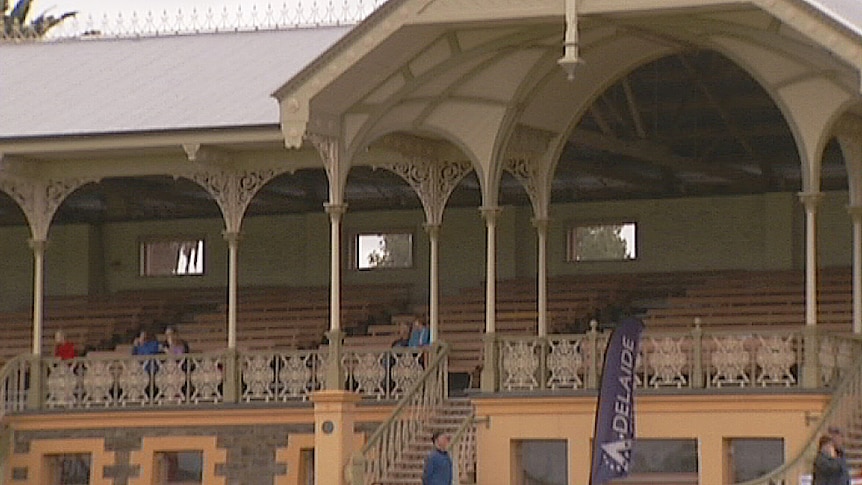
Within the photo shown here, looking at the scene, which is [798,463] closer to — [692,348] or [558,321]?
[692,348]

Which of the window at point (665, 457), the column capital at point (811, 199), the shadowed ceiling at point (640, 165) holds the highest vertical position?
the shadowed ceiling at point (640, 165)

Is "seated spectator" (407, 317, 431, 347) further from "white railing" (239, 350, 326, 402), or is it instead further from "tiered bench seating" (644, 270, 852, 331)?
"tiered bench seating" (644, 270, 852, 331)

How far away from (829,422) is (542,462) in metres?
4.36

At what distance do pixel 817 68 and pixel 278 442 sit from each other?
9320 millimetres

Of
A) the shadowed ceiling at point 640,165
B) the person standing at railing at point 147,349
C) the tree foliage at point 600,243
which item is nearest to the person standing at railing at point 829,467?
the shadowed ceiling at point 640,165

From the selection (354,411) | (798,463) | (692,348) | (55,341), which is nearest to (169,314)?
(55,341)

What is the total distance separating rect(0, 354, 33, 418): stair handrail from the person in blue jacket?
10319 mm

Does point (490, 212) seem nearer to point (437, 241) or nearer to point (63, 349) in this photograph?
point (437, 241)

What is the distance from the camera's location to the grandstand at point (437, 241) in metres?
34.5

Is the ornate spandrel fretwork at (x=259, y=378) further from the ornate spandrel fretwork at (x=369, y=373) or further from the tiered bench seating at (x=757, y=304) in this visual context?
the tiered bench seating at (x=757, y=304)

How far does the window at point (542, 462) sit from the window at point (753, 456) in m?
2.32

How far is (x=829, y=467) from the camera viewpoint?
29375mm

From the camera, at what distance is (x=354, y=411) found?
3616 cm

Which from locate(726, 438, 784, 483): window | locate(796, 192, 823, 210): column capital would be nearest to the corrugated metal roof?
locate(796, 192, 823, 210): column capital
